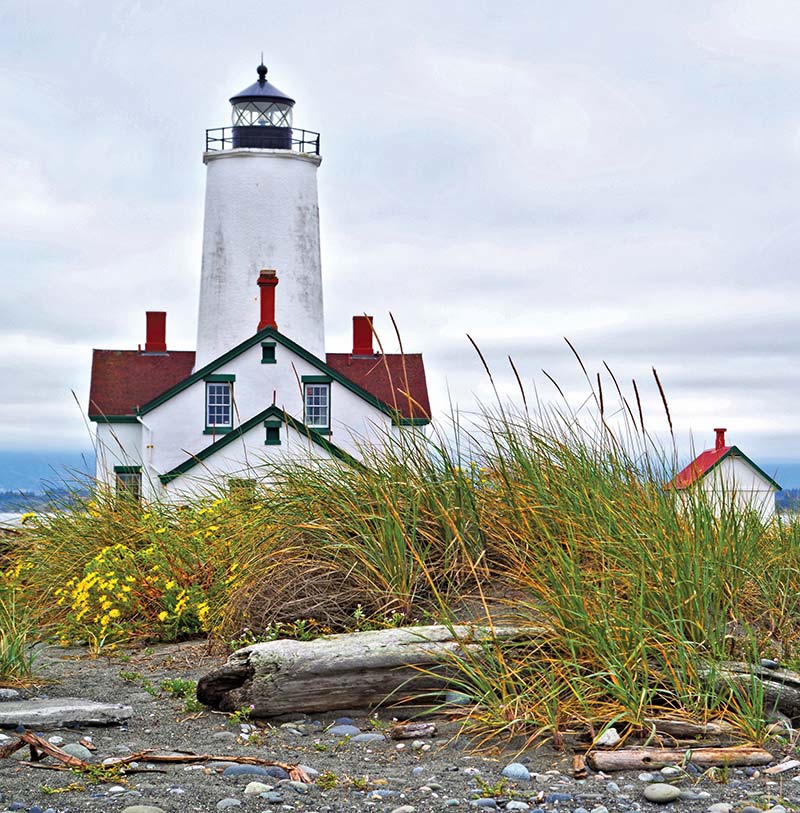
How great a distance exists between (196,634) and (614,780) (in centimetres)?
391

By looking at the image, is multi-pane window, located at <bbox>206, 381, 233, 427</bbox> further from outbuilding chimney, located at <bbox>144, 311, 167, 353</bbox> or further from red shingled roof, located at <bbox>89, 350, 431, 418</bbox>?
outbuilding chimney, located at <bbox>144, 311, 167, 353</bbox>

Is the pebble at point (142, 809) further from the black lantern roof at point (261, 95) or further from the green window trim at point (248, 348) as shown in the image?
the black lantern roof at point (261, 95)

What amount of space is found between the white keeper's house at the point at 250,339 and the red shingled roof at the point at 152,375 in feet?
0.14

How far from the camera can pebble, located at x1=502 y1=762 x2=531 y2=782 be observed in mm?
4651

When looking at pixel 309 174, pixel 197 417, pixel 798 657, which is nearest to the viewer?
pixel 798 657

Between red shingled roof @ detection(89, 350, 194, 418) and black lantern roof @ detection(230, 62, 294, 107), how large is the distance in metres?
7.62

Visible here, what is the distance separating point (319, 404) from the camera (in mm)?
30109

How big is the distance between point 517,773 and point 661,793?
0.60 meters

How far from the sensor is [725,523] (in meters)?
6.29

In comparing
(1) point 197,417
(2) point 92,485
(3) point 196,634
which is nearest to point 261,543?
(3) point 196,634

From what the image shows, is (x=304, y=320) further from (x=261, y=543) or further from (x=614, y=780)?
(x=614, y=780)

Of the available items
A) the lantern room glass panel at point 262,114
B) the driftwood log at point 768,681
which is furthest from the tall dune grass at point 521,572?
the lantern room glass panel at point 262,114

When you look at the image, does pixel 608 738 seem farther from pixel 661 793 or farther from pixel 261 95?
pixel 261 95

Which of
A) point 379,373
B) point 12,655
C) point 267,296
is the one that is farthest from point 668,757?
point 379,373
